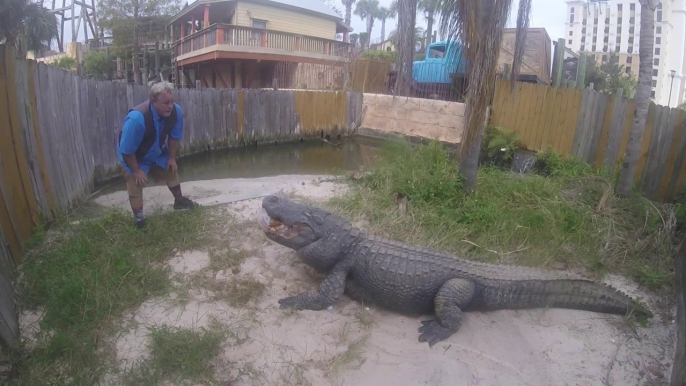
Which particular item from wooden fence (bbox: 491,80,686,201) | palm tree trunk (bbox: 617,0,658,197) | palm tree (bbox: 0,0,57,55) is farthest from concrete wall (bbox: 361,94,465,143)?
palm tree (bbox: 0,0,57,55)

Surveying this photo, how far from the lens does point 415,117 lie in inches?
534

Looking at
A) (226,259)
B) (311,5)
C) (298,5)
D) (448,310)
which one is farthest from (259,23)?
(448,310)

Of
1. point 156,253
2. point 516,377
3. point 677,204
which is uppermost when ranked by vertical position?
point 677,204

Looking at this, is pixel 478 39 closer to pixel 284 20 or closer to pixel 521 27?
pixel 521 27

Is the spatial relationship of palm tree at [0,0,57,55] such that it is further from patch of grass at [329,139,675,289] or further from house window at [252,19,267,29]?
patch of grass at [329,139,675,289]

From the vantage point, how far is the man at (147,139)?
4165 millimetres

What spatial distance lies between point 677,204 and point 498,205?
2089mm

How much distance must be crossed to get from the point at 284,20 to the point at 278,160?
16.1 meters

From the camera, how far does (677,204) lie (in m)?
5.21

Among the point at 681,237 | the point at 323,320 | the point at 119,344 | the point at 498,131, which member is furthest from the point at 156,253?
the point at 498,131

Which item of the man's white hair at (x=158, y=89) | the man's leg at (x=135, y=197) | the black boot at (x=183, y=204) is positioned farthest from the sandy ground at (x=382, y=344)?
the man's white hair at (x=158, y=89)

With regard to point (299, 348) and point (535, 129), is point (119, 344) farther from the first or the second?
point (535, 129)

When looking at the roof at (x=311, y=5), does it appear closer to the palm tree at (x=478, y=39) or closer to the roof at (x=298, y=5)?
the roof at (x=298, y=5)

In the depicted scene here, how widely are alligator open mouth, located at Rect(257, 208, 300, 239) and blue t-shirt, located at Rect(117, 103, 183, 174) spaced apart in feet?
4.99
